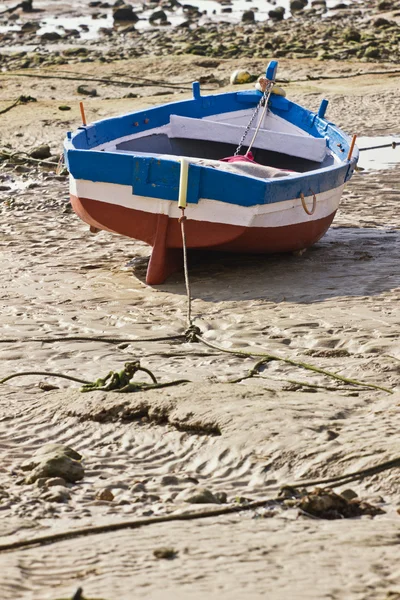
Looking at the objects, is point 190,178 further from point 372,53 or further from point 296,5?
point 296,5

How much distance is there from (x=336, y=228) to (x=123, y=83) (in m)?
9.59

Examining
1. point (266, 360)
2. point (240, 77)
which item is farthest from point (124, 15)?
point (266, 360)

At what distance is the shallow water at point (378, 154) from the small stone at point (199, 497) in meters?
8.60

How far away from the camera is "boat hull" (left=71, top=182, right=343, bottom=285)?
8133 millimetres

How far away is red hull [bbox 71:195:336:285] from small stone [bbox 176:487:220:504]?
403 cm

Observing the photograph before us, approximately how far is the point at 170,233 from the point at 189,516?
4.40m

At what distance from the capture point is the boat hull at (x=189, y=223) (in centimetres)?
813

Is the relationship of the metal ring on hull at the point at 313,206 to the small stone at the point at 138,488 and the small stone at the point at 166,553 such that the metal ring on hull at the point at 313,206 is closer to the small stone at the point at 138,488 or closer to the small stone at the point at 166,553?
the small stone at the point at 138,488

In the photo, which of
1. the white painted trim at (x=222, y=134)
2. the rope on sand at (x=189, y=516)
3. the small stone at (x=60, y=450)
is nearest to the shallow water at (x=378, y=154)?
the white painted trim at (x=222, y=134)

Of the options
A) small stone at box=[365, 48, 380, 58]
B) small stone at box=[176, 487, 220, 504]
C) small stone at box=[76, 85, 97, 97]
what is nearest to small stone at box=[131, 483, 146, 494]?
small stone at box=[176, 487, 220, 504]

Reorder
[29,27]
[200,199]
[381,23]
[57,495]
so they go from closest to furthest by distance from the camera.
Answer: [57,495] < [200,199] < [381,23] < [29,27]

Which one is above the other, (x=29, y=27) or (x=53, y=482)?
(x=53, y=482)

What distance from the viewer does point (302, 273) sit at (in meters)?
8.39

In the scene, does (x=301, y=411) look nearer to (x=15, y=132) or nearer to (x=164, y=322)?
(x=164, y=322)
